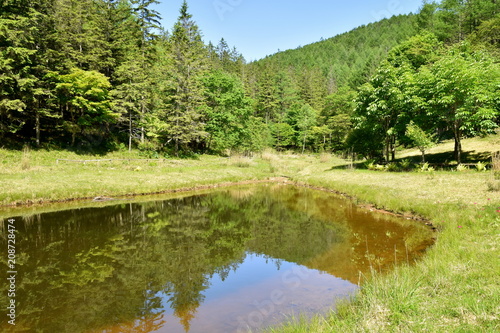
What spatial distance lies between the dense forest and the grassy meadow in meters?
4.34

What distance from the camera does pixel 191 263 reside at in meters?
9.58

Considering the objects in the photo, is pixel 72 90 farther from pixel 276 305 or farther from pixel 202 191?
pixel 276 305

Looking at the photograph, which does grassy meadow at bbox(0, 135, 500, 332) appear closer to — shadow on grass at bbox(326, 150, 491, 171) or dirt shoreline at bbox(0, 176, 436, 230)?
dirt shoreline at bbox(0, 176, 436, 230)

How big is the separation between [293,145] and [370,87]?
40.1m

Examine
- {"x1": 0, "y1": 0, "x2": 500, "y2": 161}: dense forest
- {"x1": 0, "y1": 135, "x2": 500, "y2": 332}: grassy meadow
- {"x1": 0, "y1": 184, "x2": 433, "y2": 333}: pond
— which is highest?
{"x1": 0, "y1": 0, "x2": 500, "y2": 161}: dense forest

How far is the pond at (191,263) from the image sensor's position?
6.50 m

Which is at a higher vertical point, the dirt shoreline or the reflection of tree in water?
the dirt shoreline

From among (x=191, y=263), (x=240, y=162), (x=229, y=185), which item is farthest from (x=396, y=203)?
(x=240, y=162)

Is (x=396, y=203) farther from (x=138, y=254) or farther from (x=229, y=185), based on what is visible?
(x=229, y=185)

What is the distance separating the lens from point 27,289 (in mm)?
7438

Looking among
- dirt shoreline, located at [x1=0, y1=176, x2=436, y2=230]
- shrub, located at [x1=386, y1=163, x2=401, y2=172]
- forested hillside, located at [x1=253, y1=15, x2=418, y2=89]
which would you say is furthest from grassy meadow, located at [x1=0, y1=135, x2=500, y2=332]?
forested hillside, located at [x1=253, y1=15, x2=418, y2=89]

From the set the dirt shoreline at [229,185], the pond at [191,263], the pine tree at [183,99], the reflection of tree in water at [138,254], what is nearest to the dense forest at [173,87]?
the pine tree at [183,99]

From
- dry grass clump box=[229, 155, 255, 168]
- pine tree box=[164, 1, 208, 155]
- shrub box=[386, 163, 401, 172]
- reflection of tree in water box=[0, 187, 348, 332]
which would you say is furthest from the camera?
pine tree box=[164, 1, 208, 155]

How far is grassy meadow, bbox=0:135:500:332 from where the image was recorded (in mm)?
4672
